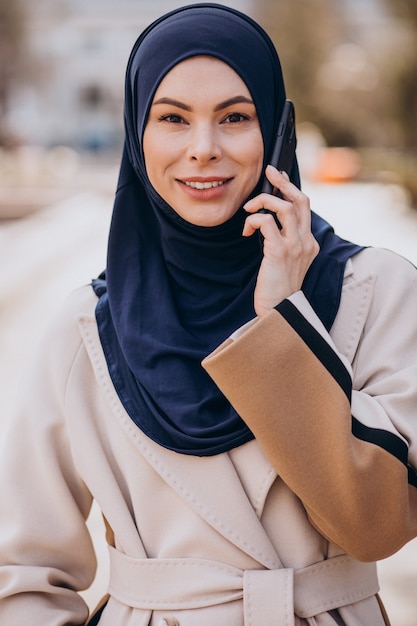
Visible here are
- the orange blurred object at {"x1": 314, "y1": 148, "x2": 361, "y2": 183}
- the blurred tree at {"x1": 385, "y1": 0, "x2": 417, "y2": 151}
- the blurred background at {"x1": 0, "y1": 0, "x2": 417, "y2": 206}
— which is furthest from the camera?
the orange blurred object at {"x1": 314, "y1": 148, "x2": 361, "y2": 183}

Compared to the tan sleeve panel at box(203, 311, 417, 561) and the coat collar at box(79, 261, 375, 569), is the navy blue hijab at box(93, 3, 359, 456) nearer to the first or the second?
the coat collar at box(79, 261, 375, 569)

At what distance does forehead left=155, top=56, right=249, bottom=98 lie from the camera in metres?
1.88

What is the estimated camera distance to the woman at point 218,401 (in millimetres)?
1738

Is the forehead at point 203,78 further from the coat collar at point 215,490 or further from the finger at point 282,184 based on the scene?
the coat collar at point 215,490

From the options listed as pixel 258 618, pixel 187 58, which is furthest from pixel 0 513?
pixel 187 58

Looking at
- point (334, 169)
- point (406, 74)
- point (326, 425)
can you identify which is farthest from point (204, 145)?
point (334, 169)

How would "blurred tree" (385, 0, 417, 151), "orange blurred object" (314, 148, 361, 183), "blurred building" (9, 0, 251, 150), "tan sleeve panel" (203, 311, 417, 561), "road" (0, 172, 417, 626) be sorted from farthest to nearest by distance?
"blurred building" (9, 0, 251, 150) < "orange blurred object" (314, 148, 361, 183) < "blurred tree" (385, 0, 417, 151) < "road" (0, 172, 417, 626) < "tan sleeve panel" (203, 311, 417, 561)

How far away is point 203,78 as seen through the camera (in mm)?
1886

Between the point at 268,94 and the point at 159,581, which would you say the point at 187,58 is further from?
the point at 159,581

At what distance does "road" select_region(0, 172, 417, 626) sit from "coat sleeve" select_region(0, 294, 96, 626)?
1.95 meters

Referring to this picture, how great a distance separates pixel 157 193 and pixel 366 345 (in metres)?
0.54

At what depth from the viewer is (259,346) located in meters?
1.75

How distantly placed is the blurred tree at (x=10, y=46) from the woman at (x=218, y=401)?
36.8 m

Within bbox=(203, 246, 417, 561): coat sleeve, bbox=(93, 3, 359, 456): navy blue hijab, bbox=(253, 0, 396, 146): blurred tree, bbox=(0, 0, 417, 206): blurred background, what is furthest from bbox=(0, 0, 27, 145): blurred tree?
bbox=(203, 246, 417, 561): coat sleeve
